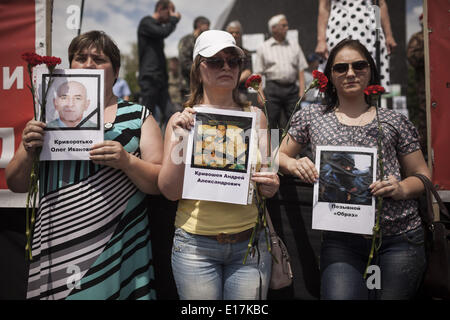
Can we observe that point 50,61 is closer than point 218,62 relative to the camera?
Yes

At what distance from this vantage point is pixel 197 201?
1.85 metres

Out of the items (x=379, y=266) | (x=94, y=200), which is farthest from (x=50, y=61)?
(x=379, y=266)

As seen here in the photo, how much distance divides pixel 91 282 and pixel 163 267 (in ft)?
2.17

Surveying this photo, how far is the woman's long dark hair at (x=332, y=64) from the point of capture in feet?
6.82

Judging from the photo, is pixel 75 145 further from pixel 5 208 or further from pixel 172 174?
pixel 5 208

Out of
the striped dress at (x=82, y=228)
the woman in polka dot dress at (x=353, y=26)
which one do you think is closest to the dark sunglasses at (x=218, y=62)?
the striped dress at (x=82, y=228)

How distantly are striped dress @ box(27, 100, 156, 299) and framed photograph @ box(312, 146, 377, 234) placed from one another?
3.21ft

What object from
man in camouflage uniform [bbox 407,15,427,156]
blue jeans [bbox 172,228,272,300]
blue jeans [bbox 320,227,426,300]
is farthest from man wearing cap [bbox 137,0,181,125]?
blue jeans [bbox 320,227,426,300]

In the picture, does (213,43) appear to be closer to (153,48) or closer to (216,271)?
(216,271)

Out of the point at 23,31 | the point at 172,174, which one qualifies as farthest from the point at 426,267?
the point at 23,31

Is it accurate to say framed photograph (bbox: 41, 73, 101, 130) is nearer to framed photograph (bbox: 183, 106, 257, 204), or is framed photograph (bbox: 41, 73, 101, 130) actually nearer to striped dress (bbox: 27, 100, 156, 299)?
striped dress (bbox: 27, 100, 156, 299)

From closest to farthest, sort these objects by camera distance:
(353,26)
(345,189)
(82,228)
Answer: (82,228), (345,189), (353,26)

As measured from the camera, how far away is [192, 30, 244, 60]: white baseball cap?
1813 mm

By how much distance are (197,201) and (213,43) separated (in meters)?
0.78
